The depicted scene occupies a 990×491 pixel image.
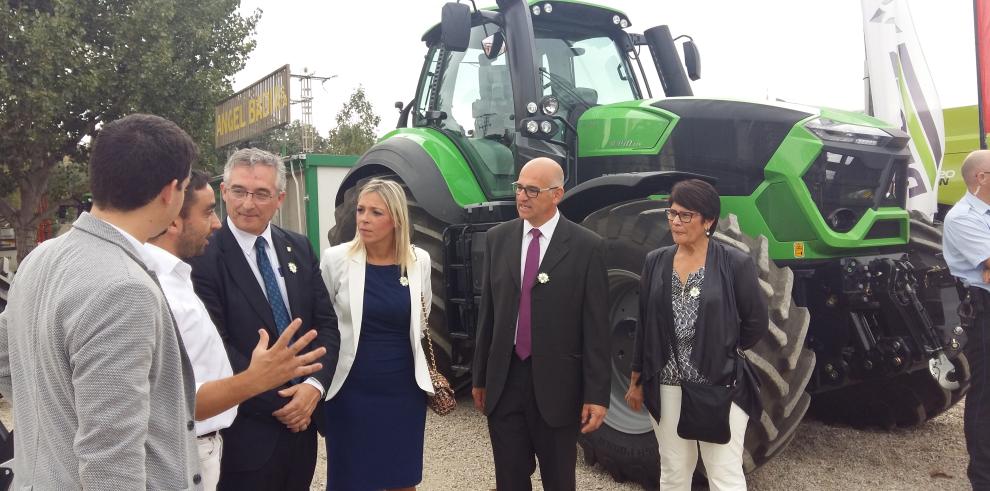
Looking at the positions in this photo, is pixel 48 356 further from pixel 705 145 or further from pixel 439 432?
pixel 439 432

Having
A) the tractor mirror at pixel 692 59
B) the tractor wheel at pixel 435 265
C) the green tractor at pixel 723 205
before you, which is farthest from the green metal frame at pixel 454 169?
the tractor mirror at pixel 692 59

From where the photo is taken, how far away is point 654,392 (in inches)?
126

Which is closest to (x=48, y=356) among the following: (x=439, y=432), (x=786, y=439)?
(x=786, y=439)

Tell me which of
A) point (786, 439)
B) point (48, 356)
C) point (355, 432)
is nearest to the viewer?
point (48, 356)

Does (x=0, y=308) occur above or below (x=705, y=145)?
below

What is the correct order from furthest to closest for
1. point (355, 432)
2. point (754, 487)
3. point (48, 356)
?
point (754, 487)
point (355, 432)
point (48, 356)

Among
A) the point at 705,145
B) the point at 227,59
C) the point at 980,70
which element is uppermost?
the point at 227,59

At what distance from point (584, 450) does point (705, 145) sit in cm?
184

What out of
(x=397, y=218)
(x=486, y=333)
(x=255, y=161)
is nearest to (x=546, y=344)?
(x=486, y=333)

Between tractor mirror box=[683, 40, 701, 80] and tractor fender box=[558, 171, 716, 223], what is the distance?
1.65 m

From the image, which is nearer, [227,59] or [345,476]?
[345,476]

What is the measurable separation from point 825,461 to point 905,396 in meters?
0.92

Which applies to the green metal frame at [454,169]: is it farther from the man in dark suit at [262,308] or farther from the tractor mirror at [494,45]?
the man in dark suit at [262,308]

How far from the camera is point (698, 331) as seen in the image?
308 cm
